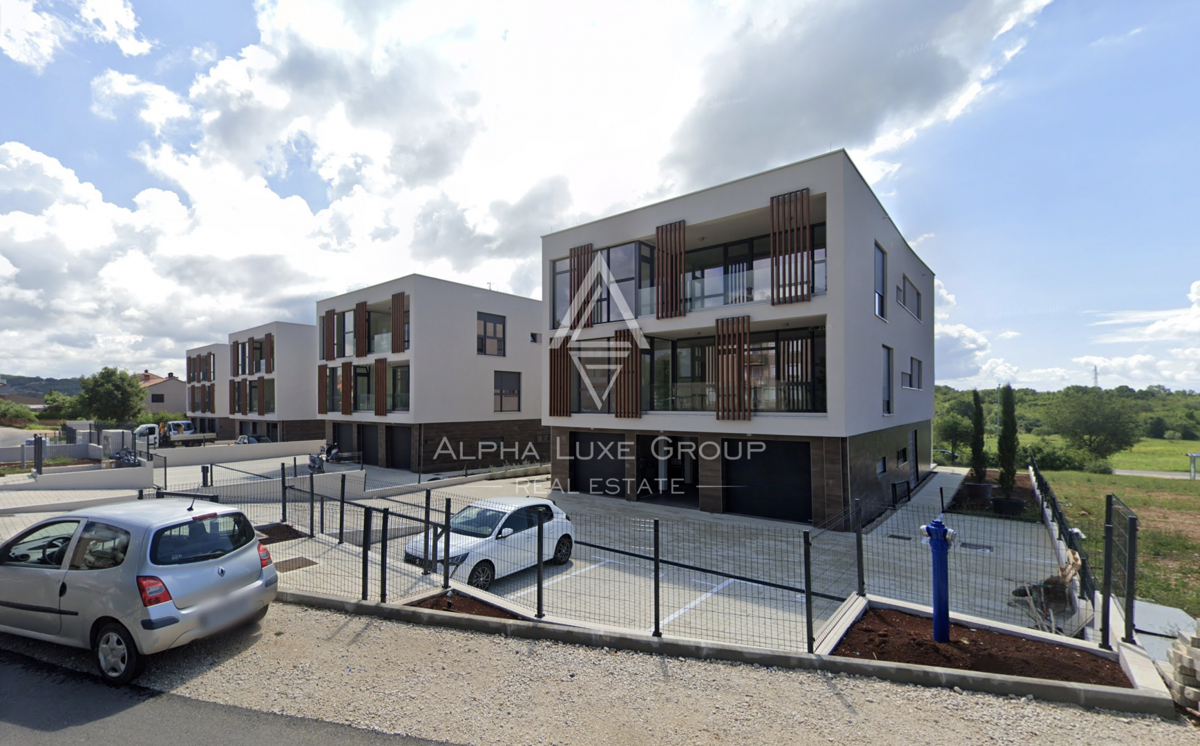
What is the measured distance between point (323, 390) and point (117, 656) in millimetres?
23699

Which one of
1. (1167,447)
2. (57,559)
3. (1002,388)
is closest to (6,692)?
(57,559)

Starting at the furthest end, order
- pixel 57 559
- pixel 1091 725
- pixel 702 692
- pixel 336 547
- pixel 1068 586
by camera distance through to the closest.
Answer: pixel 336 547
pixel 1068 586
pixel 57 559
pixel 702 692
pixel 1091 725

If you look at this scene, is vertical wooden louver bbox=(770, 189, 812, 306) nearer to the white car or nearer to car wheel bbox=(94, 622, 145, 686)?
the white car

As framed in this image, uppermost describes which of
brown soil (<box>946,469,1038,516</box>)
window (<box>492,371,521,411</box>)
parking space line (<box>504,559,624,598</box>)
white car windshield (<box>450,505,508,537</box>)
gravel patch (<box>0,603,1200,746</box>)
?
window (<box>492,371,521,411</box>)

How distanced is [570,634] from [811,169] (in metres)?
12.3

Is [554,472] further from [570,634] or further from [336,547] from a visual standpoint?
[570,634]

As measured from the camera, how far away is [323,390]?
86.0ft

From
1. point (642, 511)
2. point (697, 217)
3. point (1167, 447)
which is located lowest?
point (1167, 447)

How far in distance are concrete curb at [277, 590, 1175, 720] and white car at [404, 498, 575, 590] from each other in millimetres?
1708

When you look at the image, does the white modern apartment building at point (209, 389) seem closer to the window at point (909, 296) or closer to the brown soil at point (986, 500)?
the window at point (909, 296)

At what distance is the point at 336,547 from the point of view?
9523mm

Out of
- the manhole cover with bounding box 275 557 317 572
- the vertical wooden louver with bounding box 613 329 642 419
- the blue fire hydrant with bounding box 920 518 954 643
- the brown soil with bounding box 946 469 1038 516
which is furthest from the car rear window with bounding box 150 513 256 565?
the brown soil with bounding box 946 469 1038 516

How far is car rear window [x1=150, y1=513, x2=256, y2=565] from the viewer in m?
4.79

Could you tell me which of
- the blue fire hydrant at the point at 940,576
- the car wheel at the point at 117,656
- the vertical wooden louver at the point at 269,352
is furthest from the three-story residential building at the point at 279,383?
the blue fire hydrant at the point at 940,576
